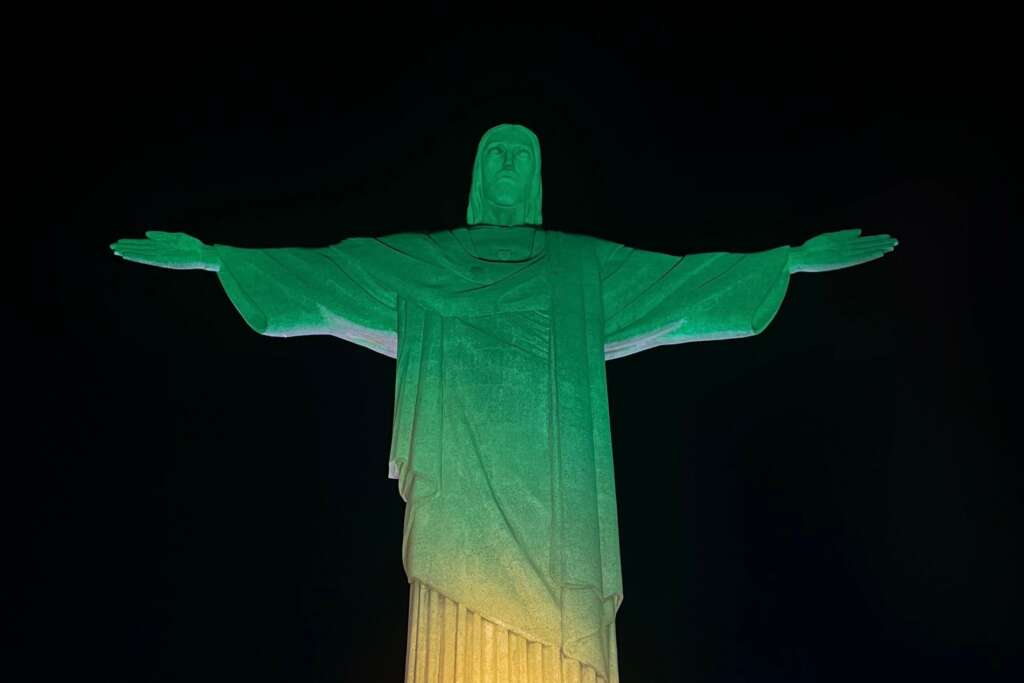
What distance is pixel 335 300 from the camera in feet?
23.4

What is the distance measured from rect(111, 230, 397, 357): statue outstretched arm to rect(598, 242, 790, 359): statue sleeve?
1232 millimetres

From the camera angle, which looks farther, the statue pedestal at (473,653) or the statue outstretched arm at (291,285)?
the statue outstretched arm at (291,285)

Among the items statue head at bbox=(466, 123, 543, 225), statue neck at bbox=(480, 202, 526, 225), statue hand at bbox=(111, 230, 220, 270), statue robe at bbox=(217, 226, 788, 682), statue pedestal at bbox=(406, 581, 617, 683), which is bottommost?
statue pedestal at bbox=(406, 581, 617, 683)

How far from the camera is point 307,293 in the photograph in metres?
7.11

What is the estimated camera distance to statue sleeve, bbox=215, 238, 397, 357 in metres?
7.08

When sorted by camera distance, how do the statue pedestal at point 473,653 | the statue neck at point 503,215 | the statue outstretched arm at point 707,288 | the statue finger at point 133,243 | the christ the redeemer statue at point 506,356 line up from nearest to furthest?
1. the statue pedestal at point 473,653
2. the christ the redeemer statue at point 506,356
3. the statue finger at point 133,243
4. the statue outstretched arm at point 707,288
5. the statue neck at point 503,215

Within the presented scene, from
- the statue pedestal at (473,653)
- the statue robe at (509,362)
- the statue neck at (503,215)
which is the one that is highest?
the statue neck at (503,215)

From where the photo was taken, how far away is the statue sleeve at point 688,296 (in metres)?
7.13

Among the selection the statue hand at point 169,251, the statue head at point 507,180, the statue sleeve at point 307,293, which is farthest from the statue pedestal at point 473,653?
the statue head at point 507,180

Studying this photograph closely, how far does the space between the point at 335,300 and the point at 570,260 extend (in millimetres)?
1293

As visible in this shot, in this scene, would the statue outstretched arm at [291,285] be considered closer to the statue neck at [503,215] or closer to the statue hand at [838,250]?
the statue neck at [503,215]

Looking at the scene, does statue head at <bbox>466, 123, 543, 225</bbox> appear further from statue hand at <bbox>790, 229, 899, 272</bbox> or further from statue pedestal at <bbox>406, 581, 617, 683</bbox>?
statue pedestal at <bbox>406, 581, 617, 683</bbox>

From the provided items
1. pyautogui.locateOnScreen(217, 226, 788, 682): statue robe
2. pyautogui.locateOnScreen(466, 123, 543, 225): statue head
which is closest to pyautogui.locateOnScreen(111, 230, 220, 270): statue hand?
pyautogui.locateOnScreen(217, 226, 788, 682): statue robe

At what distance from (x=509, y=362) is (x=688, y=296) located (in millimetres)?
1114
